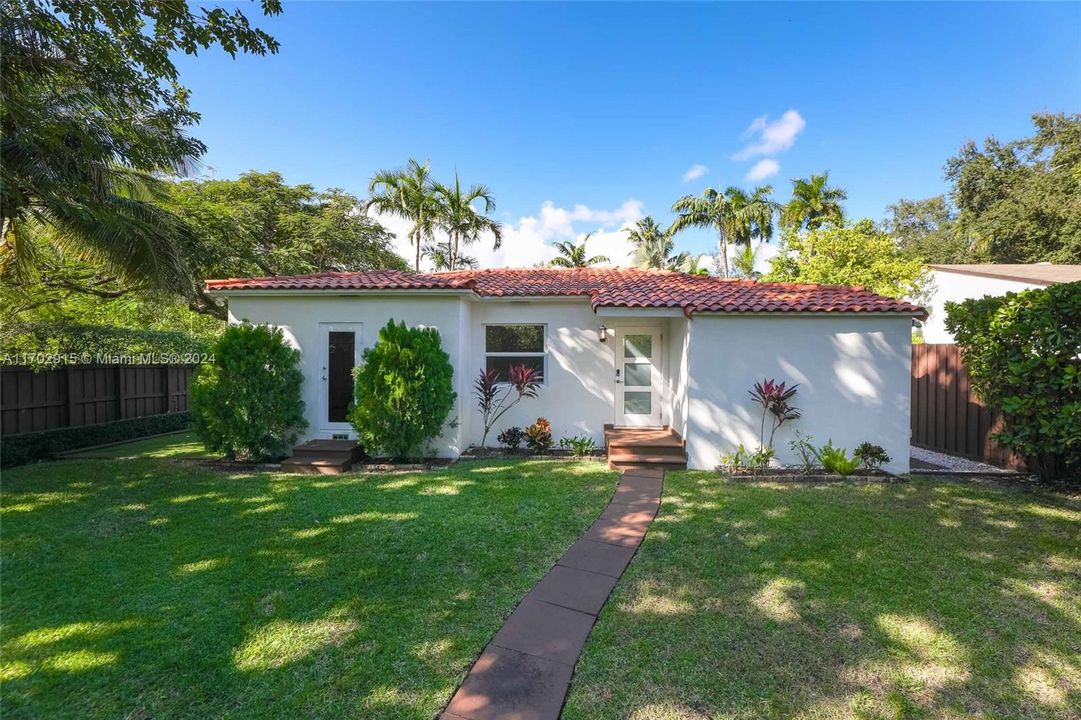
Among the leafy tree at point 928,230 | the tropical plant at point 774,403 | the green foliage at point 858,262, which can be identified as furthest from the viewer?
the leafy tree at point 928,230

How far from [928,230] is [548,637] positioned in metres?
44.5

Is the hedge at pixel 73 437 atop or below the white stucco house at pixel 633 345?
below

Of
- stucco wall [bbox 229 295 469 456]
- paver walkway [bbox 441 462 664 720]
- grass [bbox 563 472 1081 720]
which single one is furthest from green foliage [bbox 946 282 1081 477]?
stucco wall [bbox 229 295 469 456]

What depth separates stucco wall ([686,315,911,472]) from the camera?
7.37 metres

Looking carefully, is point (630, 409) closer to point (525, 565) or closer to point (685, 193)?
point (525, 565)

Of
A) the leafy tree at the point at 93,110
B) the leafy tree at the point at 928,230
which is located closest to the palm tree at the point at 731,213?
the leafy tree at the point at 928,230

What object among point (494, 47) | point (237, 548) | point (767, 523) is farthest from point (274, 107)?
point (767, 523)

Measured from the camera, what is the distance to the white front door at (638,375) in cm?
923

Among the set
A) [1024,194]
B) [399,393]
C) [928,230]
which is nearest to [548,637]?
[399,393]

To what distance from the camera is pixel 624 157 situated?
1414 centimetres

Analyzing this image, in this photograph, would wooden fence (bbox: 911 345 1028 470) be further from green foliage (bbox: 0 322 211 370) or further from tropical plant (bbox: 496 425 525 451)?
green foliage (bbox: 0 322 211 370)

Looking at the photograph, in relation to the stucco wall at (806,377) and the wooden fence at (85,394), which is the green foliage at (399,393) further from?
the stucco wall at (806,377)

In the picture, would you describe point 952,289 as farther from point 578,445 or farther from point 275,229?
point 275,229

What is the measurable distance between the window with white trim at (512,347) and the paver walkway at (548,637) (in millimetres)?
4688
